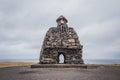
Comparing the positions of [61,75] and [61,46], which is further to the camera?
[61,46]

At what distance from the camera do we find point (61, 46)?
1526cm

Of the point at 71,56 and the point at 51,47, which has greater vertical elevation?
the point at 51,47

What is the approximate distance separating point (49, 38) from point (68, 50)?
248 centimetres

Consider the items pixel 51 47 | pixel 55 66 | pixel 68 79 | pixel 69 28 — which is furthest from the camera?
pixel 69 28

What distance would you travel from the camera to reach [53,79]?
6.18 meters

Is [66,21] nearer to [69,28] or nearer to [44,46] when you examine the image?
[69,28]

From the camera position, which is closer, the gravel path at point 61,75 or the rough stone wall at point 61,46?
the gravel path at point 61,75

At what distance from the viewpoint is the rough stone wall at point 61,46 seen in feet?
49.5

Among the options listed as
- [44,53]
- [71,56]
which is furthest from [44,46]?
[71,56]

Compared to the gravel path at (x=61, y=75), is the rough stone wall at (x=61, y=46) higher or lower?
higher

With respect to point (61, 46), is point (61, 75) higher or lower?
lower

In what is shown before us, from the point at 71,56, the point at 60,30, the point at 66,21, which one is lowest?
the point at 71,56

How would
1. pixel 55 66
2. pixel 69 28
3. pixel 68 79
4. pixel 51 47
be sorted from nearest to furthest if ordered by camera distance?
1. pixel 68 79
2. pixel 55 66
3. pixel 51 47
4. pixel 69 28

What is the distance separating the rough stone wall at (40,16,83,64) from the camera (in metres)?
15.1
